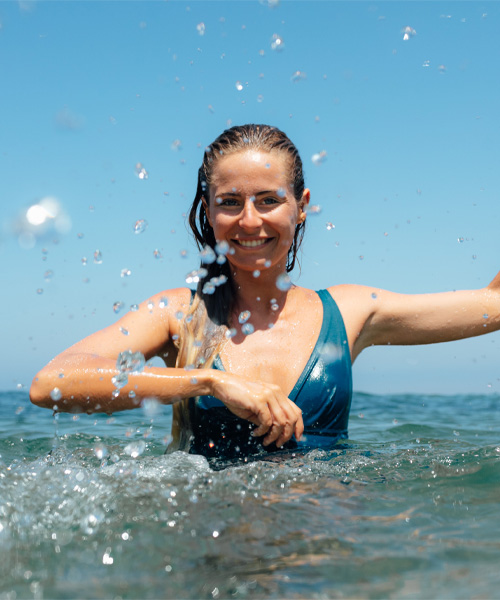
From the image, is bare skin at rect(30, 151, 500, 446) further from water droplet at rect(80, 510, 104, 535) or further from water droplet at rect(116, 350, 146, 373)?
water droplet at rect(80, 510, 104, 535)

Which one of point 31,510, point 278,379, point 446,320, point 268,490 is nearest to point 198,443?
point 278,379

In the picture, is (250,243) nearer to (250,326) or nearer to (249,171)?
(249,171)

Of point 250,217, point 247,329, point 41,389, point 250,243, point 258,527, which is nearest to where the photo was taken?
point 258,527

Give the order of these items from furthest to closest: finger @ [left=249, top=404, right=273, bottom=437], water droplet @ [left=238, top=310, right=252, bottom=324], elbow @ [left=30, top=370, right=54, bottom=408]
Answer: water droplet @ [left=238, top=310, right=252, bottom=324] < elbow @ [left=30, top=370, right=54, bottom=408] < finger @ [left=249, top=404, right=273, bottom=437]

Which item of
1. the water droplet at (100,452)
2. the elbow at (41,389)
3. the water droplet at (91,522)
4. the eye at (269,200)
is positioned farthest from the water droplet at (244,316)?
the water droplet at (91,522)

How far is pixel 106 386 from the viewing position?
275 centimetres

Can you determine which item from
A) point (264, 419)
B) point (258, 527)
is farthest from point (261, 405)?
point (258, 527)

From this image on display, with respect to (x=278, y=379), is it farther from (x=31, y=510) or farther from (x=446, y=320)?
(x=31, y=510)

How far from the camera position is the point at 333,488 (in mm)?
2596

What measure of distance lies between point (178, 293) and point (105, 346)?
1.92 ft

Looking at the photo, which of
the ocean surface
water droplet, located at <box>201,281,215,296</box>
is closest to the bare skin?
water droplet, located at <box>201,281,215,296</box>

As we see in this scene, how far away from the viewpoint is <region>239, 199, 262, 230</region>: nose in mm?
3148

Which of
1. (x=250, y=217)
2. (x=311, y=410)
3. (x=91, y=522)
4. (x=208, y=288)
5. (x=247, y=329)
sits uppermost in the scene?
(x=250, y=217)

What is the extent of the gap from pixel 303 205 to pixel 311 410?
1162mm
